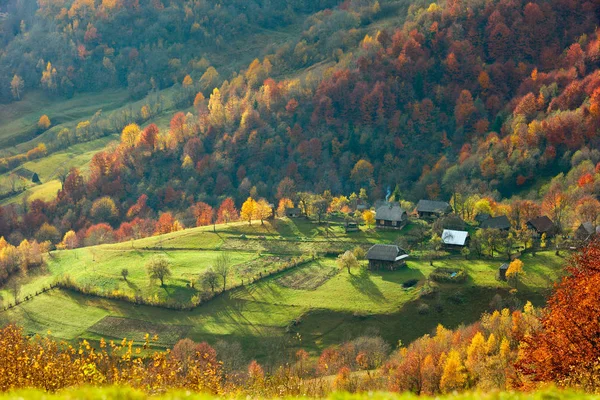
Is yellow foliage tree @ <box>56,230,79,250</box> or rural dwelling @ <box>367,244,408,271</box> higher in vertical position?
rural dwelling @ <box>367,244,408,271</box>

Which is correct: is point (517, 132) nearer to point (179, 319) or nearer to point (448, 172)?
point (448, 172)

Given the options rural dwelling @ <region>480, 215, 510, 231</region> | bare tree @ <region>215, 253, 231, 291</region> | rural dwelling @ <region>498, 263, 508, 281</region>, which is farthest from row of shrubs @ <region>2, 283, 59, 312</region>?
rural dwelling @ <region>480, 215, 510, 231</region>

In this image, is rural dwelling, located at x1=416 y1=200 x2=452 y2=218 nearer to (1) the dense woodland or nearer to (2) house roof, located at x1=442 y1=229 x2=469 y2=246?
(2) house roof, located at x1=442 y1=229 x2=469 y2=246

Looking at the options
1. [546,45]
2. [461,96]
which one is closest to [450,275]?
[461,96]

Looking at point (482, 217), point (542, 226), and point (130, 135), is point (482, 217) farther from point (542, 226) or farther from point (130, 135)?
point (130, 135)

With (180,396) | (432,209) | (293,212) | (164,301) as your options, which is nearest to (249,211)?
(293,212)

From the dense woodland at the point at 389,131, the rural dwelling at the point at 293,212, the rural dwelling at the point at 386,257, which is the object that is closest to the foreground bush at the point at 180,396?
the rural dwelling at the point at 386,257
